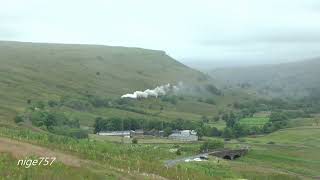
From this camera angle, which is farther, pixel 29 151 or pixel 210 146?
pixel 210 146

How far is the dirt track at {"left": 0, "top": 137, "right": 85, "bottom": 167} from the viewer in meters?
75.3

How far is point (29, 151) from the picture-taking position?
7725cm

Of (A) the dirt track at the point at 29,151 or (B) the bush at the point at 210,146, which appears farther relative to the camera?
(B) the bush at the point at 210,146

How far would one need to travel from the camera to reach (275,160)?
16462 cm

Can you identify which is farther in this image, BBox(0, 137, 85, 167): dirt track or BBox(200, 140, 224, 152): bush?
BBox(200, 140, 224, 152): bush

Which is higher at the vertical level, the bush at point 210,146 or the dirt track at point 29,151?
the bush at point 210,146

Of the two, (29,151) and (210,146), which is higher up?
(210,146)

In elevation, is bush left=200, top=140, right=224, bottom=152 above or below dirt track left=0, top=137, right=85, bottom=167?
above

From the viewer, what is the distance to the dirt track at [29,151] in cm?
7531

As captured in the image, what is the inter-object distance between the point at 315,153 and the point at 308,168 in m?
28.9

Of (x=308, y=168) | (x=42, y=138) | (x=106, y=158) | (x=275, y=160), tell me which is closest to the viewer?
(x=106, y=158)

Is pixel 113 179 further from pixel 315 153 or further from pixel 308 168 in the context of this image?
pixel 315 153

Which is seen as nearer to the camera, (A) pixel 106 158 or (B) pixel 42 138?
(A) pixel 106 158

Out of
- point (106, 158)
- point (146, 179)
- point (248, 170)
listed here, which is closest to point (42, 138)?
point (106, 158)
